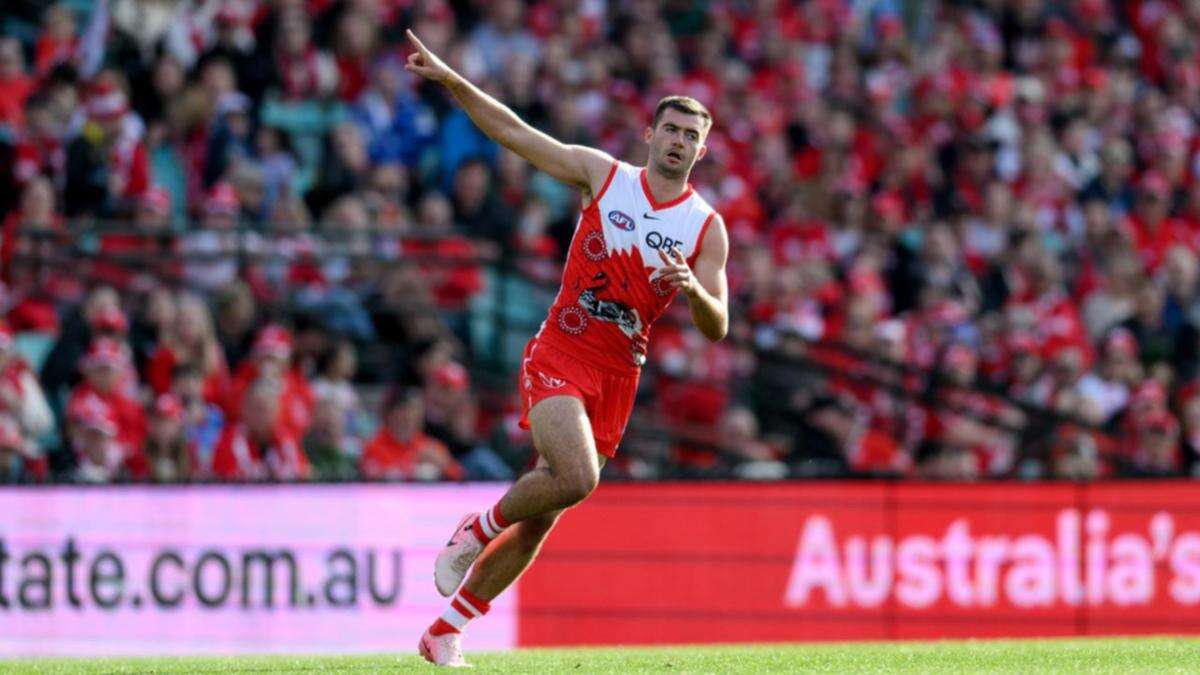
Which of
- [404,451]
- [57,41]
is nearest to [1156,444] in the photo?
[404,451]

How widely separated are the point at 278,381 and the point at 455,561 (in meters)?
4.81

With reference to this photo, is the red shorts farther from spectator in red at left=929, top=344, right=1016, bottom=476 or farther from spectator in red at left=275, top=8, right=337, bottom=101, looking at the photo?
spectator in red at left=275, top=8, right=337, bottom=101

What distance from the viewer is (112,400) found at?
12.5 metres

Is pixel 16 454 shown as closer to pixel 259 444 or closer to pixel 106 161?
pixel 259 444

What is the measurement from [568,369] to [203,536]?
449cm

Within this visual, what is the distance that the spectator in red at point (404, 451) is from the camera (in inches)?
512

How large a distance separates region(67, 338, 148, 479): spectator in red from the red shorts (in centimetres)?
477

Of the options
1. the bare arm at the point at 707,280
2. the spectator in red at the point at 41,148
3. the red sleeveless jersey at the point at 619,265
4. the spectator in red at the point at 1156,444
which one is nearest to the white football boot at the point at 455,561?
the red sleeveless jersey at the point at 619,265

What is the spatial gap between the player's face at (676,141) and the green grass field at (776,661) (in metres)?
1.94

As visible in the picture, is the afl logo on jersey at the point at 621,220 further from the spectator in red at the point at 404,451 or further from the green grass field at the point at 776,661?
the spectator in red at the point at 404,451

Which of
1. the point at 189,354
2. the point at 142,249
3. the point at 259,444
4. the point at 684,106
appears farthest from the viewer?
the point at 142,249

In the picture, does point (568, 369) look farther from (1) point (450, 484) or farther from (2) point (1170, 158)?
(2) point (1170, 158)

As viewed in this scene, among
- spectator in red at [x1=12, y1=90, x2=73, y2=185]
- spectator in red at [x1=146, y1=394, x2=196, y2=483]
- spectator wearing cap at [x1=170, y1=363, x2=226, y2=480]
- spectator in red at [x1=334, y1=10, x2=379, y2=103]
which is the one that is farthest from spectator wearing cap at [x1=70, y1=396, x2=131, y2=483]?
spectator in red at [x1=334, y1=10, x2=379, y2=103]

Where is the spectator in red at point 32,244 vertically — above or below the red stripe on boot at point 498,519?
above
